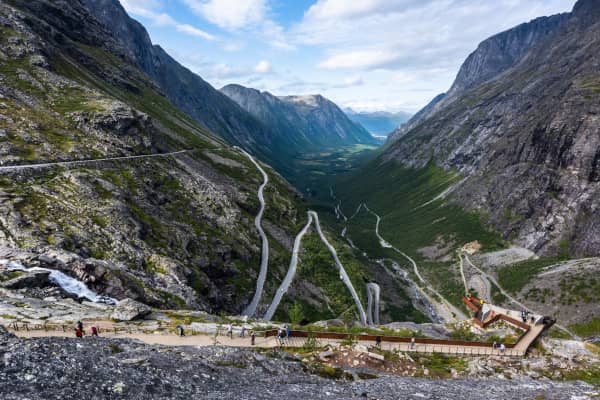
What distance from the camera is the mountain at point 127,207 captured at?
167 ft

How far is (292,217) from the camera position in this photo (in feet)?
456

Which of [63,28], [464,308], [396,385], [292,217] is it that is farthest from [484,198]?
[63,28]

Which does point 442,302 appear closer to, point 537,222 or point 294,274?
point 537,222

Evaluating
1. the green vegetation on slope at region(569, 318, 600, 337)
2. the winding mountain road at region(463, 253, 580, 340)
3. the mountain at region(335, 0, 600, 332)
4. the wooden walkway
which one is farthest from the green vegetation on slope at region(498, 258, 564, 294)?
the wooden walkway

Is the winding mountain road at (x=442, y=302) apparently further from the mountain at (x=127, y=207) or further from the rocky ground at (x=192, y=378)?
the rocky ground at (x=192, y=378)

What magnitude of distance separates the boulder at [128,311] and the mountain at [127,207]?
772 cm

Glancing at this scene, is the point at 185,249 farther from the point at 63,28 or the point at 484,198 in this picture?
the point at 63,28

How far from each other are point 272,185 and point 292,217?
26107 mm

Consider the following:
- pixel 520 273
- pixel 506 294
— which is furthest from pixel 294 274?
→ pixel 520 273

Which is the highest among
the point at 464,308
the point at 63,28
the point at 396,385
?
the point at 63,28

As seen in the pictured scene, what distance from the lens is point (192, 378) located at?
22828 mm

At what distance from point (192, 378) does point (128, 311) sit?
18565mm

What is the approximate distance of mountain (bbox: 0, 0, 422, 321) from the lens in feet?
167

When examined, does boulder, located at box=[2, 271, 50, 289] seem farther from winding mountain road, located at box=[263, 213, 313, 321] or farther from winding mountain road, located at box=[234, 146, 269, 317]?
winding mountain road, located at box=[263, 213, 313, 321]
